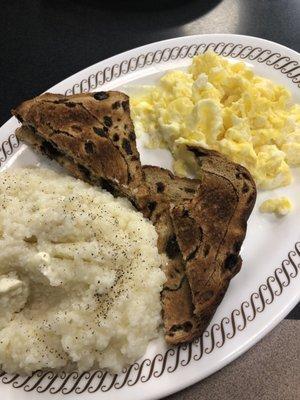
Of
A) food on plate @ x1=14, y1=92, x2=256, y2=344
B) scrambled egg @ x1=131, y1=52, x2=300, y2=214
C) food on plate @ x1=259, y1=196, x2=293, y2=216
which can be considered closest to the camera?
food on plate @ x1=14, y1=92, x2=256, y2=344

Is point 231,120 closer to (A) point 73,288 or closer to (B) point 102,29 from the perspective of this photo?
(A) point 73,288

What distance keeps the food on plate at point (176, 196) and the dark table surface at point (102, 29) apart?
30.6 inches

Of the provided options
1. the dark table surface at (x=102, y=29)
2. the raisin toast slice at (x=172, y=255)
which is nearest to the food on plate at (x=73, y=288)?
the raisin toast slice at (x=172, y=255)

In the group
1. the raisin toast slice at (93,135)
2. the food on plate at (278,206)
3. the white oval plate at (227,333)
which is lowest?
the white oval plate at (227,333)

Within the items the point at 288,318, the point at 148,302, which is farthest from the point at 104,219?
the point at 288,318

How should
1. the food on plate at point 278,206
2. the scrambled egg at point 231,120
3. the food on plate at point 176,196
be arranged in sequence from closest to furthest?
the food on plate at point 176,196, the food on plate at point 278,206, the scrambled egg at point 231,120

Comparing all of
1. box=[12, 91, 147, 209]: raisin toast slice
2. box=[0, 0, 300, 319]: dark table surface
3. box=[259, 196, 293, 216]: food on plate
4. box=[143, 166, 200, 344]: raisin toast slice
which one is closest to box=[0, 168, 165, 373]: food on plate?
box=[143, 166, 200, 344]: raisin toast slice

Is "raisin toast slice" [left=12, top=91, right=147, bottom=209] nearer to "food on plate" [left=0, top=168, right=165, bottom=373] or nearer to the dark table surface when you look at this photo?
"food on plate" [left=0, top=168, right=165, bottom=373]

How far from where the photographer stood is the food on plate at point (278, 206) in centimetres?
222

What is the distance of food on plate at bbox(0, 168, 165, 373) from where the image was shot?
75.4 inches

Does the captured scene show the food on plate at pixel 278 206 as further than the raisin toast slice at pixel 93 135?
No

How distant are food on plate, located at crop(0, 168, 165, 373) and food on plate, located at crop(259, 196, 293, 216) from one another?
0.54 meters

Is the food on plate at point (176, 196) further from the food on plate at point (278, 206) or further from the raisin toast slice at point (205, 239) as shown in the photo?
the food on plate at point (278, 206)

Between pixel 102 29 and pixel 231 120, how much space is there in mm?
1581
